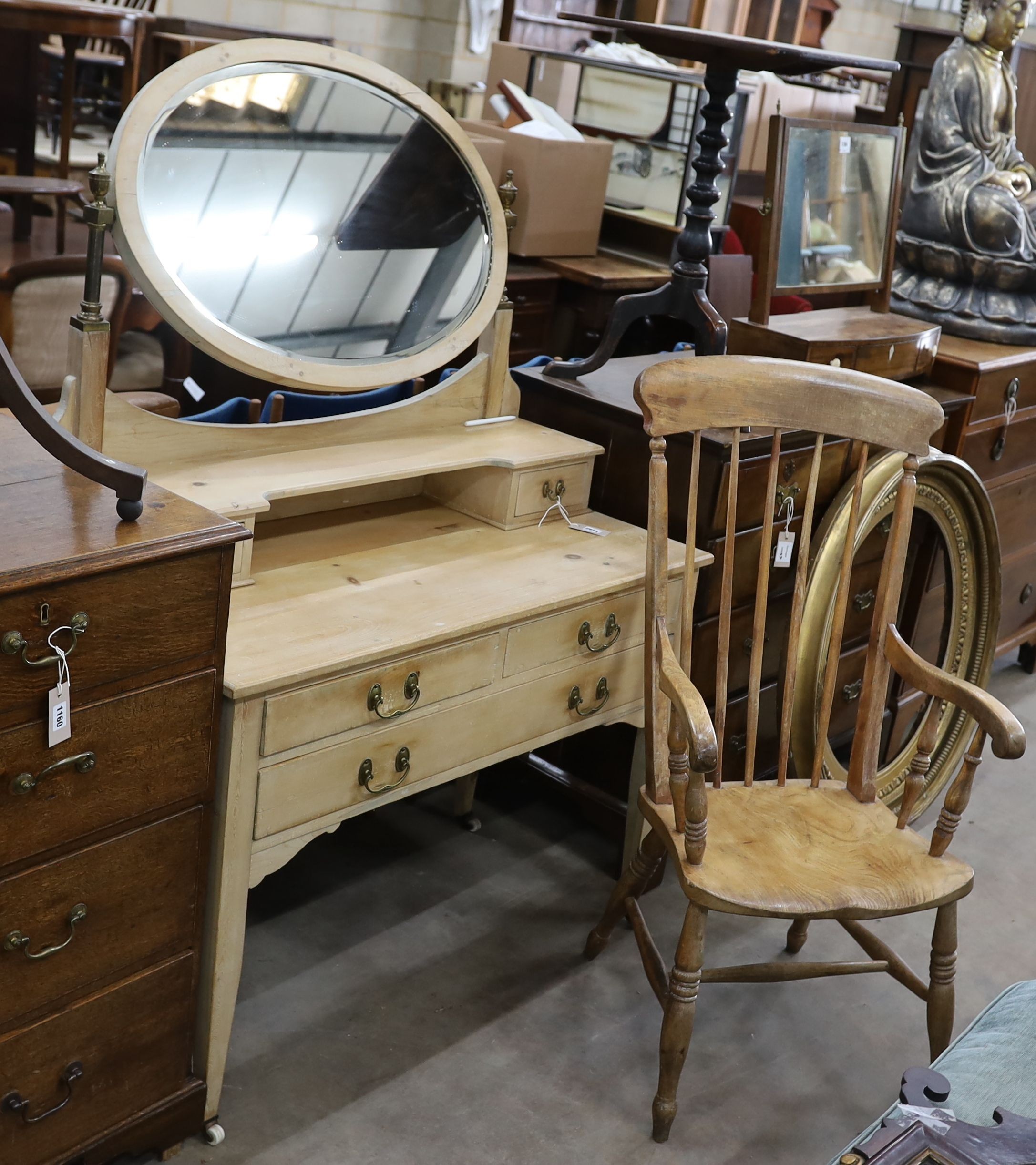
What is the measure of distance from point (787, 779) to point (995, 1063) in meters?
0.80

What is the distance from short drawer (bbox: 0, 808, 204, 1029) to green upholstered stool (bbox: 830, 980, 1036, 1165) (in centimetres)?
99

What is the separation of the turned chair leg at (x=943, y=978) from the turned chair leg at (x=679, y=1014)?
45cm

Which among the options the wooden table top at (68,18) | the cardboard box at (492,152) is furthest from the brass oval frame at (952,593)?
the wooden table top at (68,18)

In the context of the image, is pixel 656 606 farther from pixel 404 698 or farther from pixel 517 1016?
pixel 517 1016

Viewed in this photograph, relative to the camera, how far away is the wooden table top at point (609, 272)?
5.28m

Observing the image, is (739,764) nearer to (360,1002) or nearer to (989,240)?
(360,1002)

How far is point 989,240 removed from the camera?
3.51 metres

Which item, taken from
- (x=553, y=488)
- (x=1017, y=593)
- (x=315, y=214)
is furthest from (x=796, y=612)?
(x=1017, y=593)

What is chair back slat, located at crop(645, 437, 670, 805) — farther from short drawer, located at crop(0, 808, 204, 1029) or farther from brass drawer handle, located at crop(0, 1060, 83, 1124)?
brass drawer handle, located at crop(0, 1060, 83, 1124)

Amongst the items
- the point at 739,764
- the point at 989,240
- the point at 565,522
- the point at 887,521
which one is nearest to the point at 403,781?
the point at 565,522

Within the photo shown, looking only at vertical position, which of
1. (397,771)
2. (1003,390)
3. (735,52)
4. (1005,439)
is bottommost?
(397,771)

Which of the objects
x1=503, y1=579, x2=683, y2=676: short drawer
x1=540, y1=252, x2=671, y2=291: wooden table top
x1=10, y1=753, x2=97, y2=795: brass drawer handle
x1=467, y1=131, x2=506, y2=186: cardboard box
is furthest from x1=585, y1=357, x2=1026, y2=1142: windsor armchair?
x1=540, y1=252, x2=671, y2=291: wooden table top

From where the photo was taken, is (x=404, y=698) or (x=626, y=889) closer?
(x=404, y=698)

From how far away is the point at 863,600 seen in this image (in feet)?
10.5
